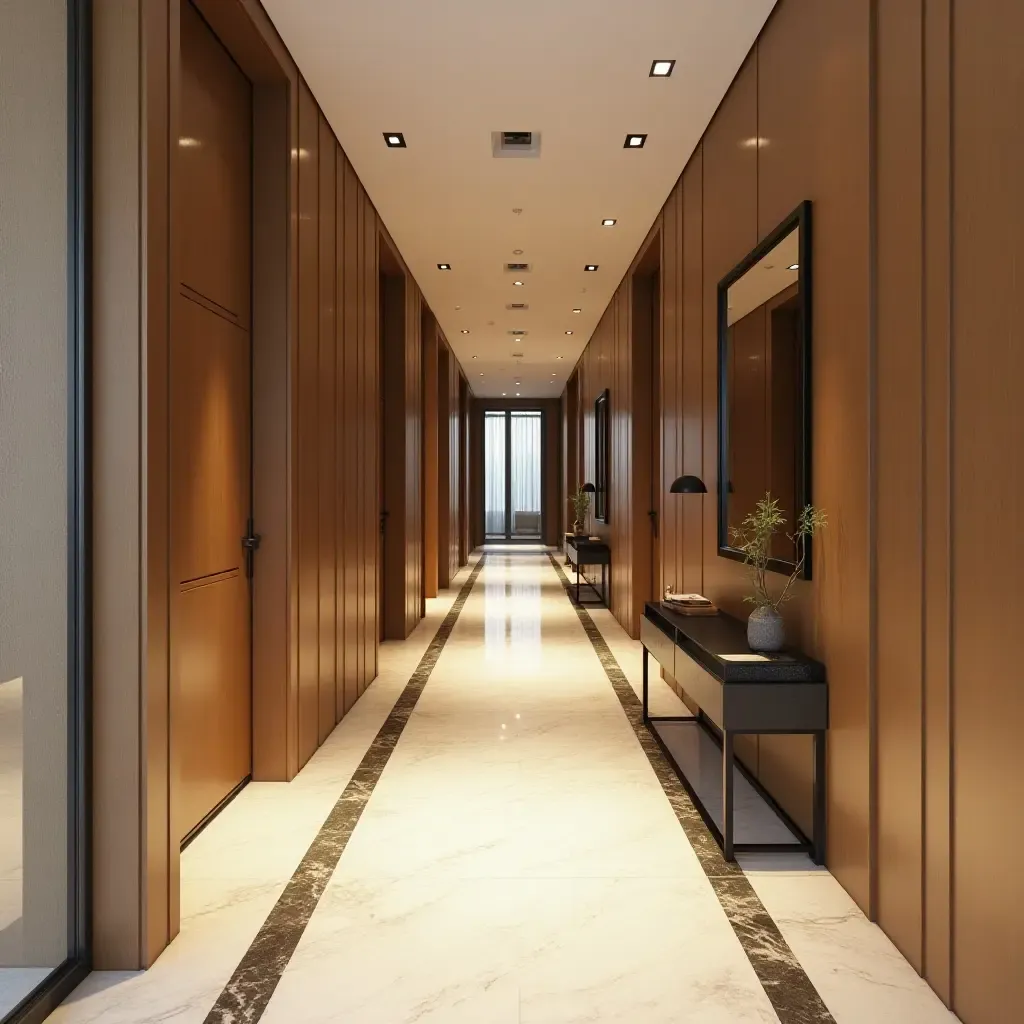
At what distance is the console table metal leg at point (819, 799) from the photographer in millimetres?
3461

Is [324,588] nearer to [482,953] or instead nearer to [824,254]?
[482,953]

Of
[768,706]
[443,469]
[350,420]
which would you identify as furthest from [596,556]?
[768,706]

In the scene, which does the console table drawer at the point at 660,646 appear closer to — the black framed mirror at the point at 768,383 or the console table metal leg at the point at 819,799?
the black framed mirror at the point at 768,383

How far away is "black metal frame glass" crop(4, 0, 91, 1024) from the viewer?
2.60 metres

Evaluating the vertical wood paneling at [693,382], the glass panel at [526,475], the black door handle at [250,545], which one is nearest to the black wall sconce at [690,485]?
the vertical wood paneling at [693,382]

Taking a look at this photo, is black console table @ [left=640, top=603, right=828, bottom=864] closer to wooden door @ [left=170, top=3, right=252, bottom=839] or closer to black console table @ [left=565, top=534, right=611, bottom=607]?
wooden door @ [left=170, top=3, right=252, bottom=839]

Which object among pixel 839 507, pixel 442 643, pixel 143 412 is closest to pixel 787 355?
pixel 839 507

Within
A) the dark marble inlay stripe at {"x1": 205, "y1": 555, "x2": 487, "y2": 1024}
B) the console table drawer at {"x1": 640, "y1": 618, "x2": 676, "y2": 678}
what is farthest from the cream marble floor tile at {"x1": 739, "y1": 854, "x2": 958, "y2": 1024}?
the dark marble inlay stripe at {"x1": 205, "y1": 555, "x2": 487, "y2": 1024}

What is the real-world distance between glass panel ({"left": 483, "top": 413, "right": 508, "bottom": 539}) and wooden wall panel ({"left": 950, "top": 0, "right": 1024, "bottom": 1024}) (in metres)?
20.3

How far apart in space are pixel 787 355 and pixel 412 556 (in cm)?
588

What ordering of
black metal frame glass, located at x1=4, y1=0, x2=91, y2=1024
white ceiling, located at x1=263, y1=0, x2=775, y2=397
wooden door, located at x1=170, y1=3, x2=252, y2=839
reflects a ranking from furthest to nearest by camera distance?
white ceiling, located at x1=263, y1=0, x2=775, y2=397 → wooden door, located at x1=170, y1=3, x2=252, y2=839 → black metal frame glass, located at x1=4, y1=0, x2=91, y2=1024

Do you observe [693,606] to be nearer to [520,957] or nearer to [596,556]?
[520,957]

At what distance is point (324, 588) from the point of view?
5219 millimetres

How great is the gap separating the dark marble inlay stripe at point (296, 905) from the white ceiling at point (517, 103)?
3.50m
